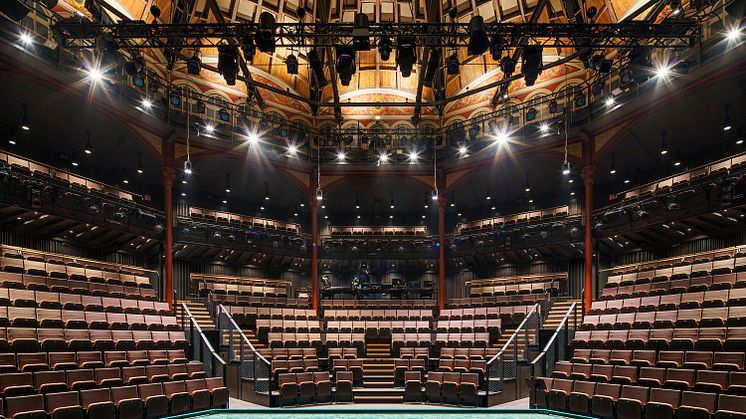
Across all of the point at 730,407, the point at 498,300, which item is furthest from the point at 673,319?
the point at 498,300

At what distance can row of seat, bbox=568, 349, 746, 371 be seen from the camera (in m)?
8.30

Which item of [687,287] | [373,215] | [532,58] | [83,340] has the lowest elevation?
[83,340]

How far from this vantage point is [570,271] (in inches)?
736

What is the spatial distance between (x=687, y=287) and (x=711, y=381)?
15.1ft

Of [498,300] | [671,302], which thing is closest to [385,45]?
[671,302]

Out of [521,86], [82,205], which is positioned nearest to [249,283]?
[82,205]

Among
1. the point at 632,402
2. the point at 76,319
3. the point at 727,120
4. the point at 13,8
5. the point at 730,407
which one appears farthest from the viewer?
the point at 727,120

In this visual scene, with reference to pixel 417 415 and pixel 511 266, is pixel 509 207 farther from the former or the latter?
pixel 417 415

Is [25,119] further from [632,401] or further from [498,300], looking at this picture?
[498,300]

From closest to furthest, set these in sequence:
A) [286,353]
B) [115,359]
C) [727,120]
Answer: [115,359] < [286,353] < [727,120]

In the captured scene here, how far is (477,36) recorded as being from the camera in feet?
29.2

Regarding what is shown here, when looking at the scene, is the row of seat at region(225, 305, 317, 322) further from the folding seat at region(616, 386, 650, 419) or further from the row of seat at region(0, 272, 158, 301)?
the folding seat at region(616, 386, 650, 419)

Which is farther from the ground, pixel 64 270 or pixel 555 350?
pixel 64 270

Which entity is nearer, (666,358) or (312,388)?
(666,358)
